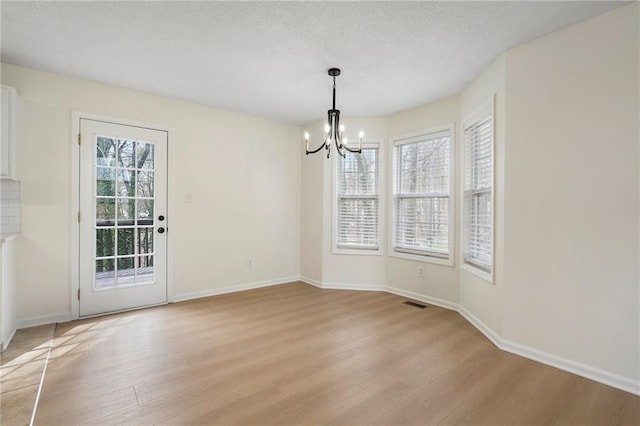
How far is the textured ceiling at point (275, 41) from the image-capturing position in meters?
2.28

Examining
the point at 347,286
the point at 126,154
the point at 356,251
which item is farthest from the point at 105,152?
the point at 347,286

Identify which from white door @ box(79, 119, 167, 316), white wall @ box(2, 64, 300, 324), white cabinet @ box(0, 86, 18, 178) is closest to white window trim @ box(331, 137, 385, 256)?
white wall @ box(2, 64, 300, 324)

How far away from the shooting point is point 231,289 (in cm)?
471

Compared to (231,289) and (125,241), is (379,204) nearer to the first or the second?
(231,289)

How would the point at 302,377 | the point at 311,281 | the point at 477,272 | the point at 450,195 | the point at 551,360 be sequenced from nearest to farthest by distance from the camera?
1. the point at 302,377
2. the point at 551,360
3. the point at 477,272
4. the point at 450,195
5. the point at 311,281

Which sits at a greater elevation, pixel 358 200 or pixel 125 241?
pixel 358 200

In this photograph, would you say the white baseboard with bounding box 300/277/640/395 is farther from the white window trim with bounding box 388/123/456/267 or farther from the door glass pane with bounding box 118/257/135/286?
the door glass pane with bounding box 118/257/135/286

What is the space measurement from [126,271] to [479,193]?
13.7 feet

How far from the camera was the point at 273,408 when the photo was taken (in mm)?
1982

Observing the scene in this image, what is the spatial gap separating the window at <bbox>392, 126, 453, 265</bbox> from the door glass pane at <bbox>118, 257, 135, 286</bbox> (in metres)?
3.48

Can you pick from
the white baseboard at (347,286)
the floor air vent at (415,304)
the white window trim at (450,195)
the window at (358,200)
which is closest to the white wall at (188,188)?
the white baseboard at (347,286)

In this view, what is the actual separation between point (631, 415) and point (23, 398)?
3.83m

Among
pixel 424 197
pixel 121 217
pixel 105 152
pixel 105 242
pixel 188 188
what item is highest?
pixel 105 152

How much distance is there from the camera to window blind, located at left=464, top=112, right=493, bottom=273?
3.26 m
